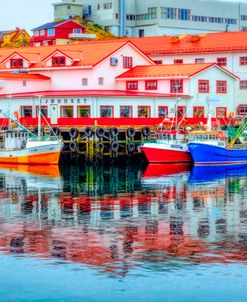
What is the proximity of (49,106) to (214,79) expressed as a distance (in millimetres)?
16677

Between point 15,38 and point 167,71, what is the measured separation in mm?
61826

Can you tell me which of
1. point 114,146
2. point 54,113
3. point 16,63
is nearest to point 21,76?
point 16,63

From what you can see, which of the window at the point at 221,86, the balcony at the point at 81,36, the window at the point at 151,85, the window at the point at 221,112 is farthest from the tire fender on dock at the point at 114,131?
the balcony at the point at 81,36

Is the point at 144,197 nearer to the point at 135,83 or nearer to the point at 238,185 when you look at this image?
the point at 238,185

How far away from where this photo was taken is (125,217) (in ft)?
145

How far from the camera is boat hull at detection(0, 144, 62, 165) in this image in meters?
73.8

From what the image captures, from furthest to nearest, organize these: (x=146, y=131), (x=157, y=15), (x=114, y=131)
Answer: (x=157, y=15) → (x=146, y=131) → (x=114, y=131)

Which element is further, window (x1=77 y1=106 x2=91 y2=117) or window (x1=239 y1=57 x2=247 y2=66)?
window (x1=239 y1=57 x2=247 y2=66)

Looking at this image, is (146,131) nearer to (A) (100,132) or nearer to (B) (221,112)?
(A) (100,132)

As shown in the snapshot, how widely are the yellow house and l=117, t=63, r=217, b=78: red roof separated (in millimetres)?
55888

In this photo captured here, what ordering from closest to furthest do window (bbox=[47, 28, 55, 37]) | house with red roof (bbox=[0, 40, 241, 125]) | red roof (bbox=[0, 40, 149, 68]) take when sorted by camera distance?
house with red roof (bbox=[0, 40, 241, 125])
red roof (bbox=[0, 40, 149, 68])
window (bbox=[47, 28, 55, 37])

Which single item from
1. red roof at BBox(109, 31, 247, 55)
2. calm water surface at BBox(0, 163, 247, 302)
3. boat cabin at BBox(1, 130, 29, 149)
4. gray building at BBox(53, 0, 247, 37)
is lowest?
calm water surface at BBox(0, 163, 247, 302)

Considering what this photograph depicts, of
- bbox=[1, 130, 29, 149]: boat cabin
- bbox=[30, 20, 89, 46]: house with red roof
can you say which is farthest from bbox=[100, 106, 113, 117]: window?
bbox=[30, 20, 89, 46]: house with red roof

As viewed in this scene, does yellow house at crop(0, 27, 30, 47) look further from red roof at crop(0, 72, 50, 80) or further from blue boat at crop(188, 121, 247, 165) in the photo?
blue boat at crop(188, 121, 247, 165)
